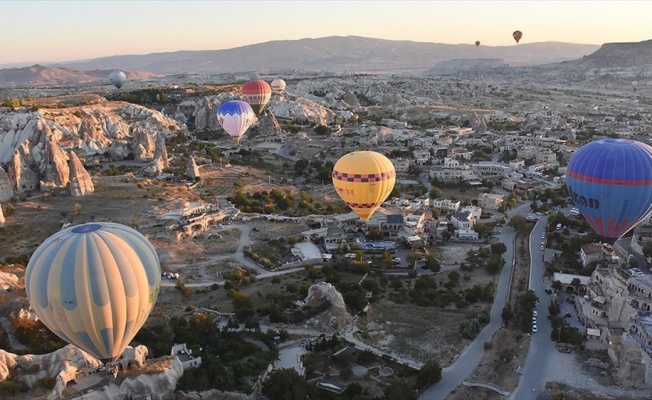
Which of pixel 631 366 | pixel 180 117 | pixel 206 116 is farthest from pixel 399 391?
pixel 180 117

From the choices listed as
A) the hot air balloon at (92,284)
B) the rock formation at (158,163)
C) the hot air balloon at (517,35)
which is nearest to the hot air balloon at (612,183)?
the hot air balloon at (92,284)

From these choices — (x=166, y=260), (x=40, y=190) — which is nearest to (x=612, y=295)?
(x=166, y=260)

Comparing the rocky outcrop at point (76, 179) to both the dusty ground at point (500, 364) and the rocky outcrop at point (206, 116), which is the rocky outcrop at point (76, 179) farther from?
the rocky outcrop at point (206, 116)

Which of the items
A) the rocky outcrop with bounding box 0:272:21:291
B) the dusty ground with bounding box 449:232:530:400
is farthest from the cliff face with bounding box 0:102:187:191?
the dusty ground with bounding box 449:232:530:400

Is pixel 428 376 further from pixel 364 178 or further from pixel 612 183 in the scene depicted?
pixel 612 183

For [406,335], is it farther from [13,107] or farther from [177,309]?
[13,107]
